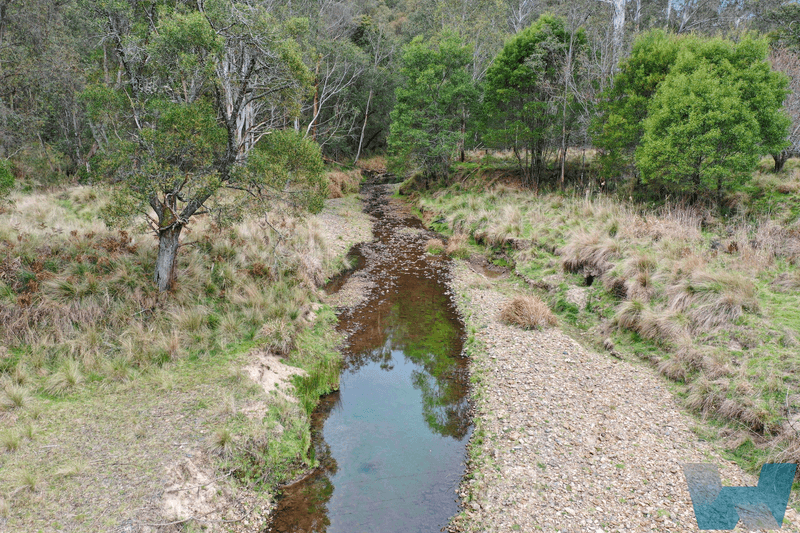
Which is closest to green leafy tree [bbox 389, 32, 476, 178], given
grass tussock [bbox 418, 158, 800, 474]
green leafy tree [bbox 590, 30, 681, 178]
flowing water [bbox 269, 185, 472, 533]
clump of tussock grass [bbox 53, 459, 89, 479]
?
green leafy tree [bbox 590, 30, 681, 178]

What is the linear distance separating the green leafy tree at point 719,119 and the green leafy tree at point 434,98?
12.8 m

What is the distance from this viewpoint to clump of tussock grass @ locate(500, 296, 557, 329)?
10271 mm

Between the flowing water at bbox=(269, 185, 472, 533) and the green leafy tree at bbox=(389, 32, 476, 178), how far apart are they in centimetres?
1357

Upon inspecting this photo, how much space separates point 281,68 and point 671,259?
394 inches

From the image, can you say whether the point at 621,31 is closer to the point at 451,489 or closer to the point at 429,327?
the point at 429,327

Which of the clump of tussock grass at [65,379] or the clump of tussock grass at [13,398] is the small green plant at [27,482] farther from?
the clump of tussock grass at [65,379]

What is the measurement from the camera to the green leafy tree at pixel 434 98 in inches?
943

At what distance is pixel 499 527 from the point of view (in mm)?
5203

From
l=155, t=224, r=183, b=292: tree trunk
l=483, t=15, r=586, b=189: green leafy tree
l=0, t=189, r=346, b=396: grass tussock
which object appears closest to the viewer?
l=0, t=189, r=346, b=396: grass tussock

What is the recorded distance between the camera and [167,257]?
9.09 metres

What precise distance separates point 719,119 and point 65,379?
16.1 metres

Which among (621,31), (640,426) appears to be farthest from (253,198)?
(621,31)

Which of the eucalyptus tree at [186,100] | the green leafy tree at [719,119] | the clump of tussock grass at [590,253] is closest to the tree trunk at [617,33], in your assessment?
the green leafy tree at [719,119]

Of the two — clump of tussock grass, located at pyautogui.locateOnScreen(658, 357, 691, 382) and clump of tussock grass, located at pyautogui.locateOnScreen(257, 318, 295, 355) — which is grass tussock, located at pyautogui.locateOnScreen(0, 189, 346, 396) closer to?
clump of tussock grass, located at pyautogui.locateOnScreen(257, 318, 295, 355)
